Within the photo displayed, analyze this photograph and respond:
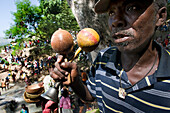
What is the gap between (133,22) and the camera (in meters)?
0.91

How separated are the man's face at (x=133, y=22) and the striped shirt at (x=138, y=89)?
283mm

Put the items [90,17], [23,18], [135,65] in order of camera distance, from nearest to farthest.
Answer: [135,65] → [90,17] → [23,18]

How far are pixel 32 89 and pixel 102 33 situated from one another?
2.65m

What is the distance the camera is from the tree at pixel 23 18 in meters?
22.8

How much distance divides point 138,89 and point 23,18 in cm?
2731

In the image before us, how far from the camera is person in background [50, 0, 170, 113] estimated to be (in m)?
0.91

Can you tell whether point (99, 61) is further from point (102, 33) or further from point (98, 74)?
point (102, 33)

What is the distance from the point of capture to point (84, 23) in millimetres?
2881

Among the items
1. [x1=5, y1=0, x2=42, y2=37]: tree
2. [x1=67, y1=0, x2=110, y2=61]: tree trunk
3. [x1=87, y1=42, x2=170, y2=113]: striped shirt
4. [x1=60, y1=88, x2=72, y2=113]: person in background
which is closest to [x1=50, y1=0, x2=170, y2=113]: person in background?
[x1=87, y1=42, x2=170, y2=113]: striped shirt

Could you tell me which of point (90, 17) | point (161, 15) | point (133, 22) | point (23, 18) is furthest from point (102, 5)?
point (23, 18)

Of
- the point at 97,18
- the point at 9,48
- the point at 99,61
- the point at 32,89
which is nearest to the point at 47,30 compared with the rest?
the point at 32,89

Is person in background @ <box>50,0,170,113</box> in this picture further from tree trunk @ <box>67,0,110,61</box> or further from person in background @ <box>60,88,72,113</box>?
person in background @ <box>60,88,72,113</box>

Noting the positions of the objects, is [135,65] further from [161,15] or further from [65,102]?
[65,102]

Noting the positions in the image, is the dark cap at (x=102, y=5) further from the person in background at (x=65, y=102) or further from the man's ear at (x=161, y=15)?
the person in background at (x=65, y=102)
